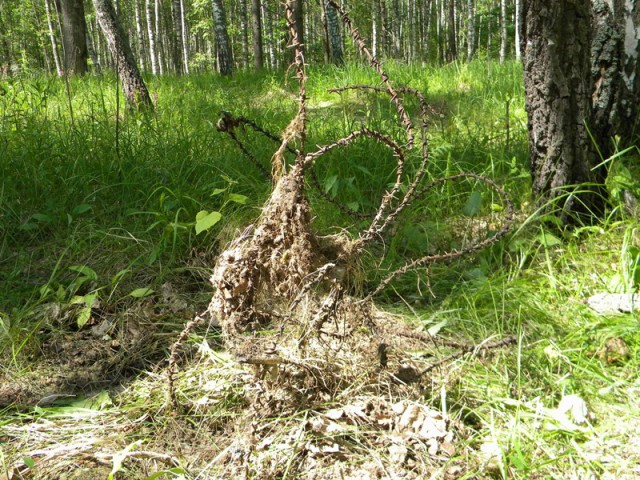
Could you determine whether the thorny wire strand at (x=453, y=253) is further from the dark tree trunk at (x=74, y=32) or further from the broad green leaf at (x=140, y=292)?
the dark tree trunk at (x=74, y=32)

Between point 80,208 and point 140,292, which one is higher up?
point 80,208

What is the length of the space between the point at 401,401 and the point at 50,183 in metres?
2.48

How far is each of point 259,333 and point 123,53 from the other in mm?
4148

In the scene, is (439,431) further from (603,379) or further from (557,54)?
(557,54)

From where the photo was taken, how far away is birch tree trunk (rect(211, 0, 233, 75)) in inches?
343

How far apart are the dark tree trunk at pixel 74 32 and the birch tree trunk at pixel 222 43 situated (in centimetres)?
209

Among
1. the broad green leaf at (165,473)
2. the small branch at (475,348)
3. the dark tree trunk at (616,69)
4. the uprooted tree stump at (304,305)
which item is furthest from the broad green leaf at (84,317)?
the dark tree trunk at (616,69)

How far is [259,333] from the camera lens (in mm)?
2059

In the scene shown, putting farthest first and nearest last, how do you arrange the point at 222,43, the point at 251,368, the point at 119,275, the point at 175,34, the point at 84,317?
the point at 175,34
the point at 222,43
the point at 119,275
the point at 84,317
the point at 251,368

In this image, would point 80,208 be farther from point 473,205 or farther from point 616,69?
point 616,69

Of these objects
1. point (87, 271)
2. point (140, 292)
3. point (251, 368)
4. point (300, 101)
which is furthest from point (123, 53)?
point (251, 368)

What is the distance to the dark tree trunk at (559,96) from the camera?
2.39 metres

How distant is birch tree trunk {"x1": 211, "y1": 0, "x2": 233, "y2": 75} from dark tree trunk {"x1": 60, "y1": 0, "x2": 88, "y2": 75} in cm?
209

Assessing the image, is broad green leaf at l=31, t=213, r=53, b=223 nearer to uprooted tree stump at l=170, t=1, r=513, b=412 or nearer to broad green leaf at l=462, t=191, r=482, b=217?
uprooted tree stump at l=170, t=1, r=513, b=412
